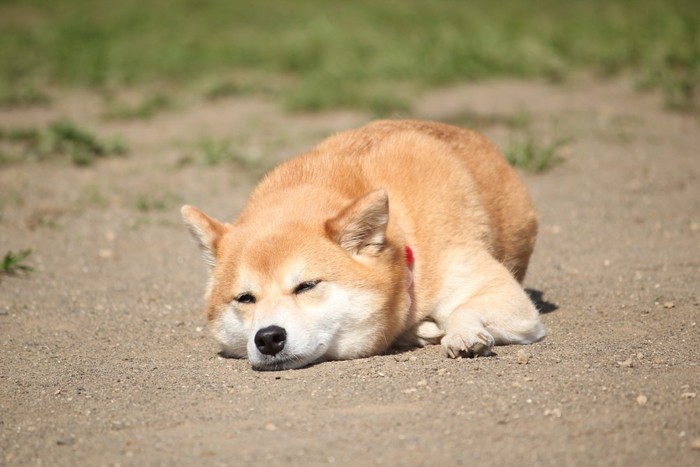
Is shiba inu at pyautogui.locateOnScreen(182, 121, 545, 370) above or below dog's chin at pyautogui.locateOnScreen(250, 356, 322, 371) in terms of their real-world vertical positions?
above

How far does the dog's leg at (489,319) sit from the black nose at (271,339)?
2.50 ft

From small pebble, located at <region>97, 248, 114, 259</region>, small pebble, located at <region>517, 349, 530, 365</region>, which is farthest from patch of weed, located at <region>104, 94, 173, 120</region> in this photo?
small pebble, located at <region>517, 349, 530, 365</region>

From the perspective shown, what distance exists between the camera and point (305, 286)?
4.18m

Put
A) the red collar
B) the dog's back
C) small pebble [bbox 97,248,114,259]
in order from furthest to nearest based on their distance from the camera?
small pebble [bbox 97,248,114,259] < the dog's back < the red collar

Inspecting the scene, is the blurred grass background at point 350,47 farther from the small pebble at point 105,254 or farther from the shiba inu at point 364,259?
the shiba inu at point 364,259

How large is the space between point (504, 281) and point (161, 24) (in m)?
11.6

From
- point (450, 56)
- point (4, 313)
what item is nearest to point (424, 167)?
point (4, 313)

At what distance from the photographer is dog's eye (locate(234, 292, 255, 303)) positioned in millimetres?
4258

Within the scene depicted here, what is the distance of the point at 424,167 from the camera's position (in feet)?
15.7

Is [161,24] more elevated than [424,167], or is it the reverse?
[424,167]

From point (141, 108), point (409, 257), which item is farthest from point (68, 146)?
point (409, 257)

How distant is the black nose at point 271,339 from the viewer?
407 cm

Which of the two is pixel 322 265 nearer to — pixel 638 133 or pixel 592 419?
Result: pixel 592 419

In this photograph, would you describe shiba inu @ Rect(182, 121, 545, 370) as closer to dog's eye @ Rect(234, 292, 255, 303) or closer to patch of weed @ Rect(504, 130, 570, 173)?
dog's eye @ Rect(234, 292, 255, 303)
